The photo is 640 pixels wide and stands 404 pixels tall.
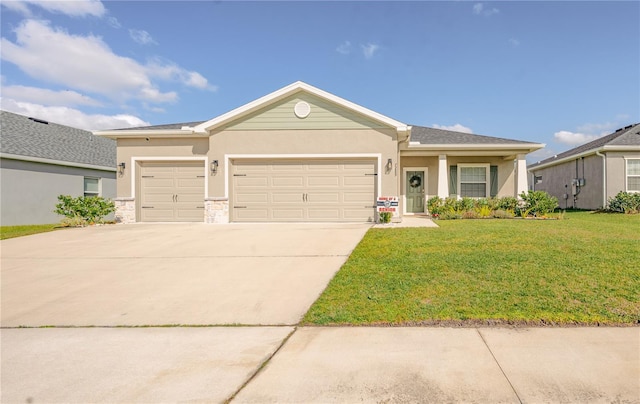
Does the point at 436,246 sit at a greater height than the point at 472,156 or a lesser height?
lesser

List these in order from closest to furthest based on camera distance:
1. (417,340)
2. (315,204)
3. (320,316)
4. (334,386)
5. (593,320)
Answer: (334,386)
(417,340)
(593,320)
(320,316)
(315,204)

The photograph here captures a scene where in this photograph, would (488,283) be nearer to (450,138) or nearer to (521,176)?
(521,176)

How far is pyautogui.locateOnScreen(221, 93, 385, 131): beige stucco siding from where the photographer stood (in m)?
12.6

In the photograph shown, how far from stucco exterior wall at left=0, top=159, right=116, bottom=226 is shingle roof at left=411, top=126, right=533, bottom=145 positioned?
16.9 m

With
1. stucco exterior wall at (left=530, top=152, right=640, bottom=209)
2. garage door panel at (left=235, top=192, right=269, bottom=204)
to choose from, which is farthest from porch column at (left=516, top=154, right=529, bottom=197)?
garage door panel at (left=235, top=192, right=269, bottom=204)

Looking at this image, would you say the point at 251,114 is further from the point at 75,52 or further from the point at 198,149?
the point at 75,52

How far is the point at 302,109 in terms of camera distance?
12.8m

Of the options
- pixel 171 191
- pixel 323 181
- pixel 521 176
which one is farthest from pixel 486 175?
pixel 171 191

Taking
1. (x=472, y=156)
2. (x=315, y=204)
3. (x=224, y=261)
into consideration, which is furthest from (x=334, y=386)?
(x=472, y=156)

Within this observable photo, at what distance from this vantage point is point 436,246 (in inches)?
279

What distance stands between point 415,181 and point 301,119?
6.53 metres

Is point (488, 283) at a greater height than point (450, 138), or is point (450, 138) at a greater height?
point (450, 138)

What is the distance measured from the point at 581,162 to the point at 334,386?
22142mm

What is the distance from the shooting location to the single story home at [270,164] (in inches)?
493
